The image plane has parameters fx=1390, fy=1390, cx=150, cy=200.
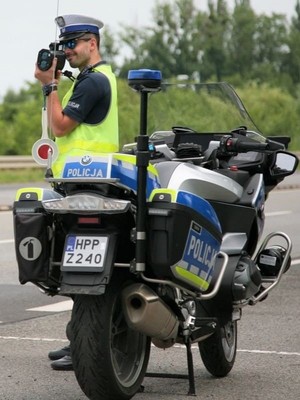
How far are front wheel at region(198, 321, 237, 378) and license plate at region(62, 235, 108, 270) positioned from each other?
137 centimetres

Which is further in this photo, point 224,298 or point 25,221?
point 224,298

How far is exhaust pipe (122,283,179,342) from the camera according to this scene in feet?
21.3

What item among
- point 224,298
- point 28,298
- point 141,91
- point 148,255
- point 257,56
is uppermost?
point 141,91

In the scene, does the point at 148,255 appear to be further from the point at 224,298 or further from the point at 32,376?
the point at 32,376

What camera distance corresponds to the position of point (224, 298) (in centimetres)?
723

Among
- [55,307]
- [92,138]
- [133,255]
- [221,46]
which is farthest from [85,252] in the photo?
[221,46]

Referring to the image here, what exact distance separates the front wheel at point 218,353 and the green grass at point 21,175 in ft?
87.3

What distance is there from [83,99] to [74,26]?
1.41ft

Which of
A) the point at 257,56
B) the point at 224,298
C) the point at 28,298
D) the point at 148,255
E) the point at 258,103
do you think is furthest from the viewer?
the point at 257,56

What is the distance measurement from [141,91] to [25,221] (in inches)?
32.9

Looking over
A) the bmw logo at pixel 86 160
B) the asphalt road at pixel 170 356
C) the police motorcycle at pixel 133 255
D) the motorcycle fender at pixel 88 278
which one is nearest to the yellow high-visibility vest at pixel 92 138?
the police motorcycle at pixel 133 255

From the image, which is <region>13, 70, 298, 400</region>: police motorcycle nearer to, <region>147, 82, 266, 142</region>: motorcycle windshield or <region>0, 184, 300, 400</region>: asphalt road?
<region>0, 184, 300, 400</region>: asphalt road

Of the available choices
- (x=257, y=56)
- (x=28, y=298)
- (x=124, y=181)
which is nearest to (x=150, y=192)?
(x=124, y=181)

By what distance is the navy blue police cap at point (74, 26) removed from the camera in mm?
7223
